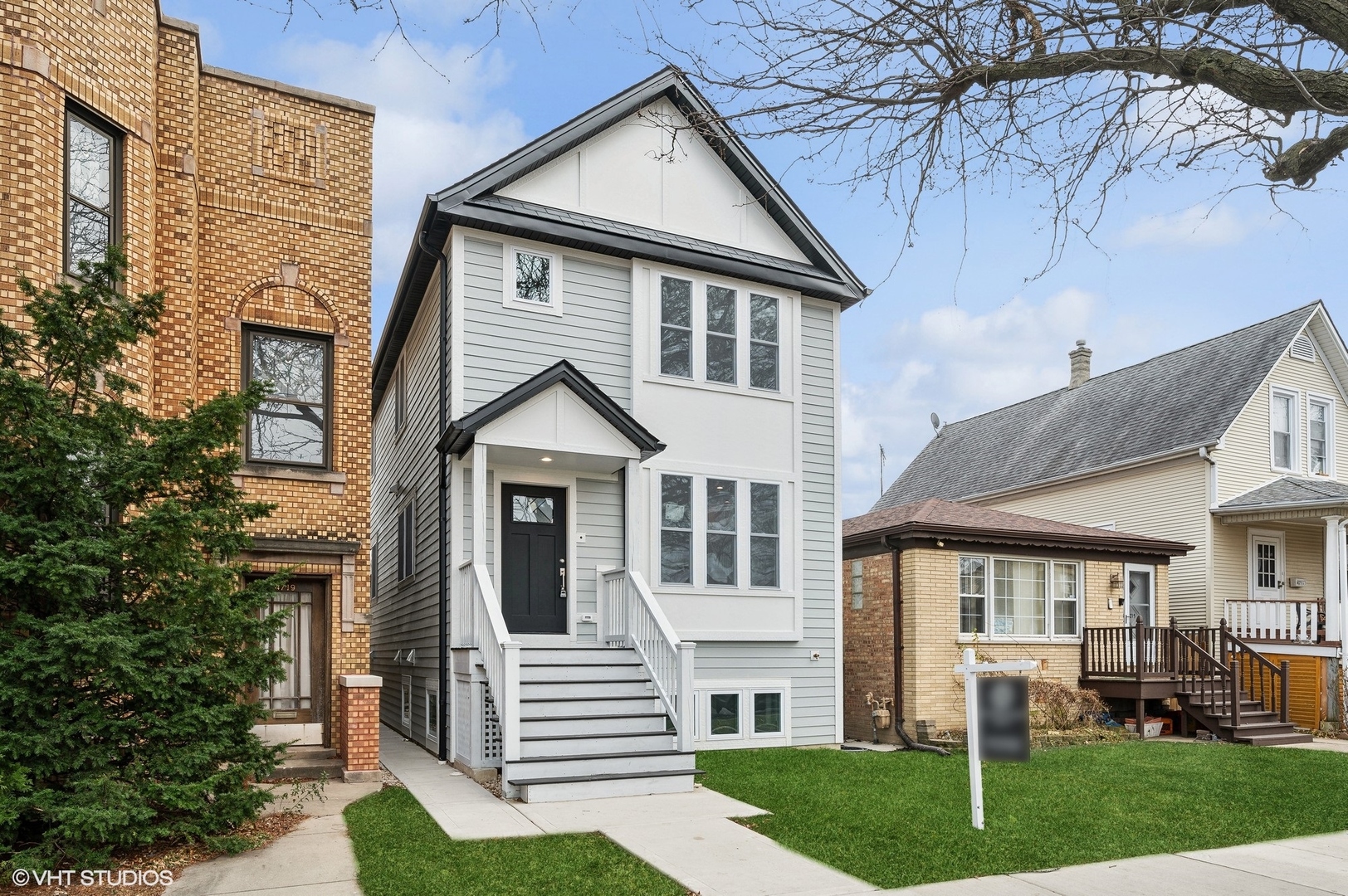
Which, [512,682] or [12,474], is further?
[512,682]

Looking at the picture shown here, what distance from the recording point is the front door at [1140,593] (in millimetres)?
18531

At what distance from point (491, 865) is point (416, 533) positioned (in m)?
9.02

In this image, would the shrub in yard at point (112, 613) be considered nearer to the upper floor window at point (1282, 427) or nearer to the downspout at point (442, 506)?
the downspout at point (442, 506)

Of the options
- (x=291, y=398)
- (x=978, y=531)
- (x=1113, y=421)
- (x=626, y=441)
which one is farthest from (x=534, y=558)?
(x=1113, y=421)

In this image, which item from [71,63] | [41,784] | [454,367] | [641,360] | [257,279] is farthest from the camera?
[641,360]

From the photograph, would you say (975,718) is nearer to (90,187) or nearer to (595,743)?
(595,743)

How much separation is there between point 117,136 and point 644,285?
21.5ft

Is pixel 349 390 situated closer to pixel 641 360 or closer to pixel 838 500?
pixel 641 360

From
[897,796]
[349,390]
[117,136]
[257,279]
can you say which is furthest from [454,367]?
[897,796]

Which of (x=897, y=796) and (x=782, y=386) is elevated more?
(x=782, y=386)

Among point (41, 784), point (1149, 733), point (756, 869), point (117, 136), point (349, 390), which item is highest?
point (117, 136)

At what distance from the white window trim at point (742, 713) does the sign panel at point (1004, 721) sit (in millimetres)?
5867

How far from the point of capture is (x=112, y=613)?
760cm

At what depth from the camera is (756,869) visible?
24.2ft
